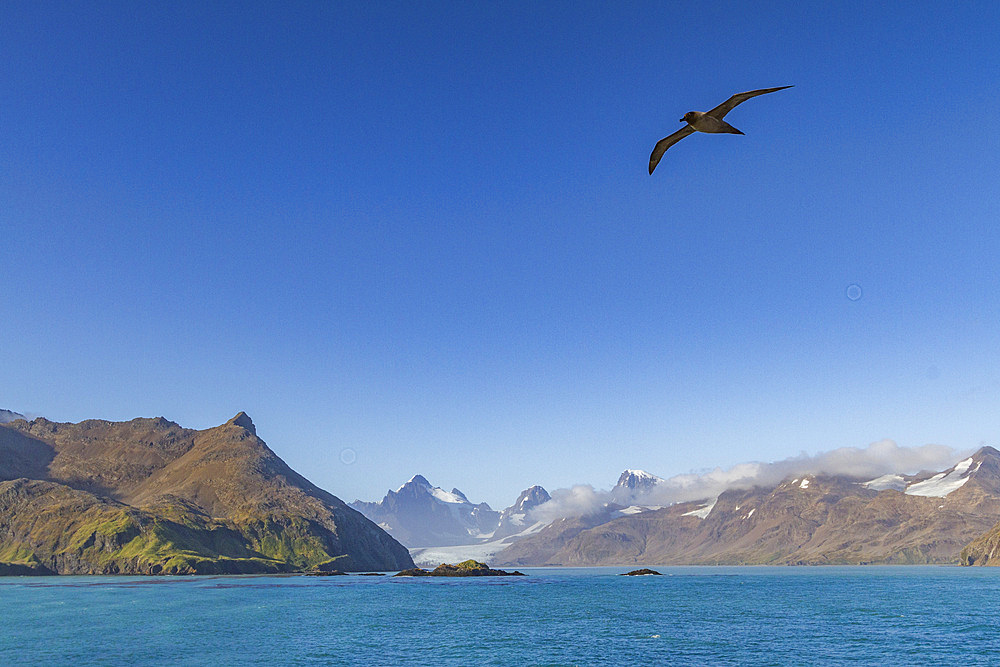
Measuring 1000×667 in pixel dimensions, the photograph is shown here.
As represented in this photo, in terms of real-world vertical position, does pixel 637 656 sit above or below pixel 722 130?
below

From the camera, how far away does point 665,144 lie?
23.6 meters

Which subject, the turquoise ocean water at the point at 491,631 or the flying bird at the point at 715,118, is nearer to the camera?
the flying bird at the point at 715,118

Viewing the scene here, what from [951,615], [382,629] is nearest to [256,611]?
[382,629]

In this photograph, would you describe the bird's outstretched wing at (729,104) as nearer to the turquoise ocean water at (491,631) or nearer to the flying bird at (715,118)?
the flying bird at (715,118)

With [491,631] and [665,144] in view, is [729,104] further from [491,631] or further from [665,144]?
[491,631]

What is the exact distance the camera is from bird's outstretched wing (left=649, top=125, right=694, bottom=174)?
22.8 metres

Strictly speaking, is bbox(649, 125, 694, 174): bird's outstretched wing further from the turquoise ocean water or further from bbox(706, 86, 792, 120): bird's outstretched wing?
the turquoise ocean water

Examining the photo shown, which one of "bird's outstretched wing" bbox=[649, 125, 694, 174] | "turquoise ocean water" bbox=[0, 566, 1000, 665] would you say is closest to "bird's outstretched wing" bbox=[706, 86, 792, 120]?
"bird's outstretched wing" bbox=[649, 125, 694, 174]

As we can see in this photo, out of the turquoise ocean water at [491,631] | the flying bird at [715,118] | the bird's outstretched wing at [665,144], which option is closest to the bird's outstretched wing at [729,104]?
the flying bird at [715,118]

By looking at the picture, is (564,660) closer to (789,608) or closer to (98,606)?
(789,608)

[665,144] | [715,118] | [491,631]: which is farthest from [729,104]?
[491,631]

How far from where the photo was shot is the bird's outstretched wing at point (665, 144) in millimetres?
22844

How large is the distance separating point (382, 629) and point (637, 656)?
49803 millimetres

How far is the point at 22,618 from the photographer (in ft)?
421
